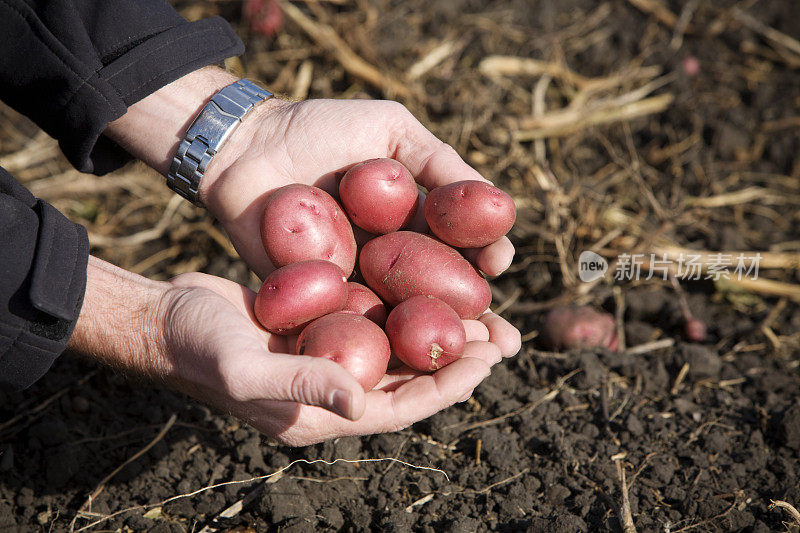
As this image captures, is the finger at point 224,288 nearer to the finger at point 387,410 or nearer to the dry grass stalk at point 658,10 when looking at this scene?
the finger at point 387,410

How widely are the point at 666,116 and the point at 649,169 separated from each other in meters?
0.61

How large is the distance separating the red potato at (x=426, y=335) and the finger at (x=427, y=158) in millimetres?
581

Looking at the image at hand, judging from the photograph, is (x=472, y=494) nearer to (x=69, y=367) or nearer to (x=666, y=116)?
(x=69, y=367)

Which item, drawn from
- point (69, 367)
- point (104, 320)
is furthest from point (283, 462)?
point (69, 367)

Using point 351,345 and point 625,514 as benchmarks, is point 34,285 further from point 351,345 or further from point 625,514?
point 625,514

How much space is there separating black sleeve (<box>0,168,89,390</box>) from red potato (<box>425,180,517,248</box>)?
1.23 meters

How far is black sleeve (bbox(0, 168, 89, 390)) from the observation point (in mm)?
1896

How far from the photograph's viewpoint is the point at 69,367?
2982mm

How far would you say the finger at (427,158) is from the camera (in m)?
2.55

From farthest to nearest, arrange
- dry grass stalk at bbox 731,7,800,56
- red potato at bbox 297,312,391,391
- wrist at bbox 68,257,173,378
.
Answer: dry grass stalk at bbox 731,7,800,56, wrist at bbox 68,257,173,378, red potato at bbox 297,312,391,391

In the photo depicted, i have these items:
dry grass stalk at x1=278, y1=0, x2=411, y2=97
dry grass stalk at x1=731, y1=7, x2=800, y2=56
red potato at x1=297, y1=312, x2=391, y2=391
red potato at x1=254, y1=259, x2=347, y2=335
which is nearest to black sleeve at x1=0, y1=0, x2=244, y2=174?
red potato at x1=254, y1=259, x2=347, y2=335

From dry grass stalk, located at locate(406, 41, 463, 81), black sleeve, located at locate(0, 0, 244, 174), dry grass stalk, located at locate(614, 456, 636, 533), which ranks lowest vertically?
dry grass stalk, located at locate(614, 456, 636, 533)

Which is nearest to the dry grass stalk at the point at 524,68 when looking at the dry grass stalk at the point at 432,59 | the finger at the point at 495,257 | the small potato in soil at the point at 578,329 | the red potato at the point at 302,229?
the dry grass stalk at the point at 432,59

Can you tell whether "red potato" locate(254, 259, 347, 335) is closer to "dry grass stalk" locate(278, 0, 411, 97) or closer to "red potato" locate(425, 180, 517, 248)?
"red potato" locate(425, 180, 517, 248)
